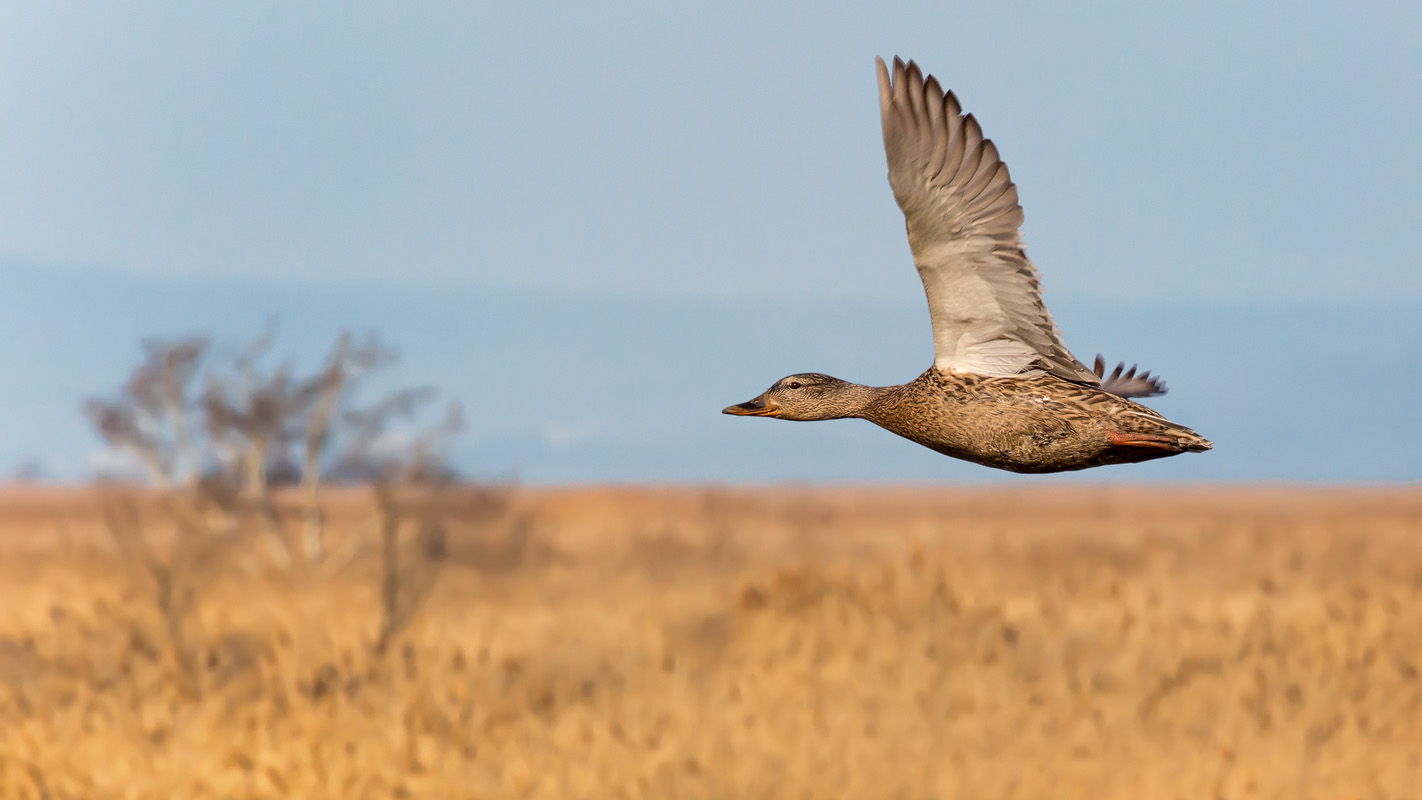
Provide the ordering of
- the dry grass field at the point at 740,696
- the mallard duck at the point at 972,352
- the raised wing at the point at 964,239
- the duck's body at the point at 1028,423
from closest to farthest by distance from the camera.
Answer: the duck's body at the point at 1028,423
the mallard duck at the point at 972,352
the raised wing at the point at 964,239
the dry grass field at the point at 740,696

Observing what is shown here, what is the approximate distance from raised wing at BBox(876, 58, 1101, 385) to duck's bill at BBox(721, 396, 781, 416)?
0.37 meters

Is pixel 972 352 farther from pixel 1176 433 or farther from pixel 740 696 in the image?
pixel 740 696

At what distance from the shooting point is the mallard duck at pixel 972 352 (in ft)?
6.63

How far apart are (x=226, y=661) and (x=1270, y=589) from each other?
14.6 m

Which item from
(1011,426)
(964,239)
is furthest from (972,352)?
(1011,426)

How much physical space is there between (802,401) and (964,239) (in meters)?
0.47

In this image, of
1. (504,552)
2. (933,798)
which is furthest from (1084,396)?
(504,552)

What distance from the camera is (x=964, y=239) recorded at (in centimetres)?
232

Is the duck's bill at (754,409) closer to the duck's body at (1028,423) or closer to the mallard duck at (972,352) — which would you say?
the mallard duck at (972,352)

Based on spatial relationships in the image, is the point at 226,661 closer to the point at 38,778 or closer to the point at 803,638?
the point at 38,778

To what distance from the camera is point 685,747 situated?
9570mm

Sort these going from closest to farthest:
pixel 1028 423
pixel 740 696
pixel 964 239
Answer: pixel 1028 423
pixel 964 239
pixel 740 696

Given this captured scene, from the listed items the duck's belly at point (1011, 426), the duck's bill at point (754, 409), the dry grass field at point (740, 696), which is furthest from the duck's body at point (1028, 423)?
the dry grass field at point (740, 696)

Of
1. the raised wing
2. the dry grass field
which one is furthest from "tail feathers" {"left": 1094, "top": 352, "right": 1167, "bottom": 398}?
the dry grass field
